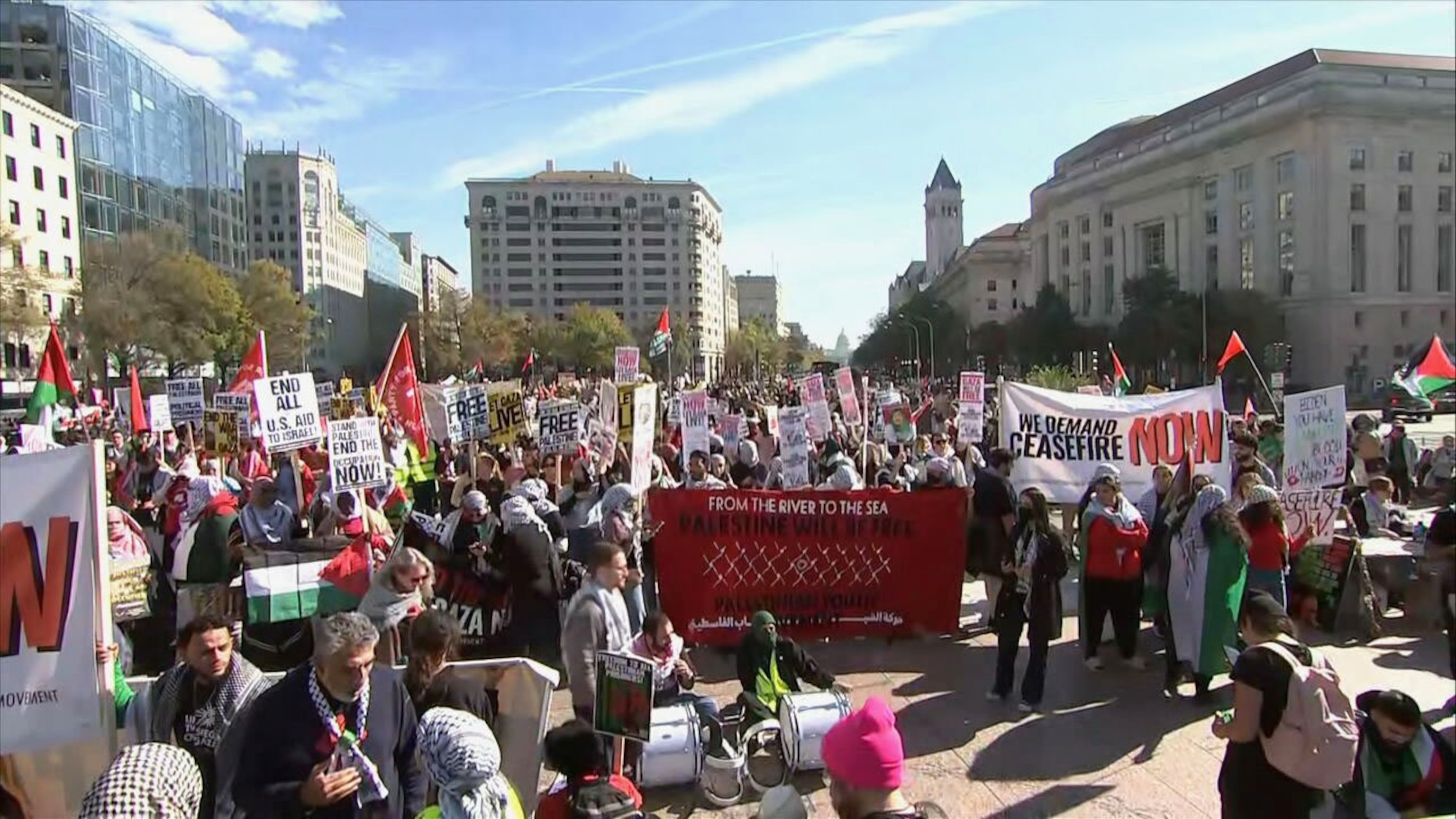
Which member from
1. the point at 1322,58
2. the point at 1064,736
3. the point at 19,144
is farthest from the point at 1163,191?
the point at 1064,736

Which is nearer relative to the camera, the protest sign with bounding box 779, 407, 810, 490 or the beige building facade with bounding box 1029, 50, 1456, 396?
the protest sign with bounding box 779, 407, 810, 490

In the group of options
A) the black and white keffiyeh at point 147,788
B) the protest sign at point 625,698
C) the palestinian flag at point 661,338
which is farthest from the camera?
the palestinian flag at point 661,338

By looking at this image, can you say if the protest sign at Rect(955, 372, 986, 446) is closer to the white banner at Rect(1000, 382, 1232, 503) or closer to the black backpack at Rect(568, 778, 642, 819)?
the white banner at Rect(1000, 382, 1232, 503)

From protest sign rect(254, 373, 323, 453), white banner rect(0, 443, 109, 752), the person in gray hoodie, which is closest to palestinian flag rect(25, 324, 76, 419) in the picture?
protest sign rect(254, 373, 323, 453)

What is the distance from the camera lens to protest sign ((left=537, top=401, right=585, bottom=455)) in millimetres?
11398

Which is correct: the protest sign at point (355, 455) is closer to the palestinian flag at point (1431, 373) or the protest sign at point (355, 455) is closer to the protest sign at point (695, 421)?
the protest sign at point (695, 421)

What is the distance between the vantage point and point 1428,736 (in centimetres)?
383

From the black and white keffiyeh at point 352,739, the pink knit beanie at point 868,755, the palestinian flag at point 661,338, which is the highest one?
the palestinian flag at point 661,338

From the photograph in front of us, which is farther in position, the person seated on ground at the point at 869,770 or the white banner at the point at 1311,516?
the white banner at the point at 1311,516

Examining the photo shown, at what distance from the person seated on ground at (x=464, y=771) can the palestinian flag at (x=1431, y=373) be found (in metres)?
12.9

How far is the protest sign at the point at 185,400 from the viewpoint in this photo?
54.0 ft

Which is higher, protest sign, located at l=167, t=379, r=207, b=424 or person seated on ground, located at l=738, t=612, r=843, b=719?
protest sign, located at l=167, t=379, r=207, b=424

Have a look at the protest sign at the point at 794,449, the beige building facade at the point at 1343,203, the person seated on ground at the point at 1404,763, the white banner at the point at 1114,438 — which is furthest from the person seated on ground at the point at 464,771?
the beige building facade at the point at 1343,203

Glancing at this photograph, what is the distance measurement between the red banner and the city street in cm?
27
